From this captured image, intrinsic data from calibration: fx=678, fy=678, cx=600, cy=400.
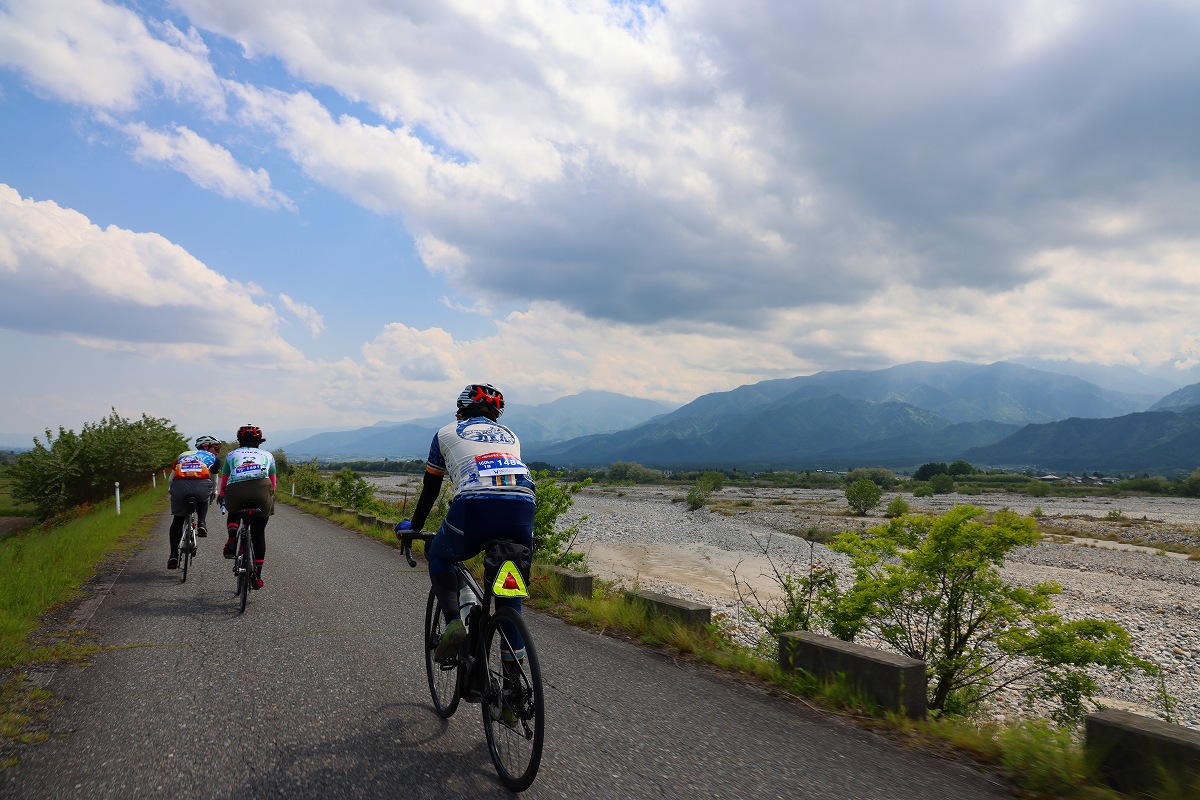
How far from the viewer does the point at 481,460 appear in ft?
13.5

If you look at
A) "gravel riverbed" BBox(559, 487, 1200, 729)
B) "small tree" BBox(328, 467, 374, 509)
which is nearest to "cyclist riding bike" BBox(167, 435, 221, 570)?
"gravel riverbed" BBox(559, 487, 1200, 729)

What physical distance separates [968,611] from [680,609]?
9.17 feet

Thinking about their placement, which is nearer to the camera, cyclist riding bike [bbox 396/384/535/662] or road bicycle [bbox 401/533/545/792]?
road bicycle [bbox 401/533/545/792]

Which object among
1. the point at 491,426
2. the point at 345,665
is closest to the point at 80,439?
the point at 345,665

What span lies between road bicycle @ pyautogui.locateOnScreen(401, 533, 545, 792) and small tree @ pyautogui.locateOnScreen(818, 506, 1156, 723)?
416cm

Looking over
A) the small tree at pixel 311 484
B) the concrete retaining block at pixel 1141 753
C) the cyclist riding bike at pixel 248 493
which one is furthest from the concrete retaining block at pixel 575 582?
the small tree at pixel 311 484

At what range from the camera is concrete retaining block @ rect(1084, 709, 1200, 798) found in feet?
11.3

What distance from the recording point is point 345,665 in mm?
5996

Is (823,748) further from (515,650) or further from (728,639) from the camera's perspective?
(728,639)

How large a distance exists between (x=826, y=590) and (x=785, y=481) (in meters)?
130

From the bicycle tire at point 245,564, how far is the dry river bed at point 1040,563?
15.5ft

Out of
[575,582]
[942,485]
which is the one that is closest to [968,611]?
[575,582]

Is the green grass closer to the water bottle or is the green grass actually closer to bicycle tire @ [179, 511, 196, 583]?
bicycle tire @ [179, 511, 196, 583]

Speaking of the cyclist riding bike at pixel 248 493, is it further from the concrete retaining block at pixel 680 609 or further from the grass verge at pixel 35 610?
the concrete retaining block at pixel 680 609
